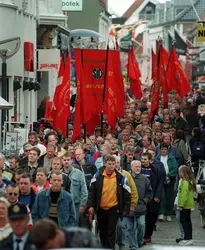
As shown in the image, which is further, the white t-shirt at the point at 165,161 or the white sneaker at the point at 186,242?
the white t-shirt at the point at 165,161

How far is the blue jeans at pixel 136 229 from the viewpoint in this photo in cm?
1703

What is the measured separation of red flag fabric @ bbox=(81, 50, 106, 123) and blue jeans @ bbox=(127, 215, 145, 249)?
25.9 feet

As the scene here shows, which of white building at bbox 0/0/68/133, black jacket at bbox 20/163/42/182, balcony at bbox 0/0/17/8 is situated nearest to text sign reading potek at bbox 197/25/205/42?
white building at bbox 0/0/68/133

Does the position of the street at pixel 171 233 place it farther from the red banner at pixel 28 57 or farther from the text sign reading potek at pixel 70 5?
the text sign reading potek at pixel 70 5

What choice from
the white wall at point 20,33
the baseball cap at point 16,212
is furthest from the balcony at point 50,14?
the baseball cap at point 16,212

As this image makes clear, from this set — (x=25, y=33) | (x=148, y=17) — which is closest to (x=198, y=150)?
(x=25, y=33)

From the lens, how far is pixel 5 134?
23.9 metres

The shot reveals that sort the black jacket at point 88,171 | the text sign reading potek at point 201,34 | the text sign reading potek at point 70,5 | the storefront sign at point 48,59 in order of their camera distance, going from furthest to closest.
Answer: the text sign reading potek at point 70,5 → the storefront sign at point 48,59 → the text sign reading potek at point 201,34 → the black jacket at point 88,171

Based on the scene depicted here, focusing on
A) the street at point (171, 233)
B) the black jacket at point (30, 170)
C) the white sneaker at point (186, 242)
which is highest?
the black jacket at point (30, 170)

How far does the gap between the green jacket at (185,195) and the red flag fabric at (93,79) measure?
A: 7.43 m

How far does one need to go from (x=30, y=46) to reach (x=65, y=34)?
15.8m

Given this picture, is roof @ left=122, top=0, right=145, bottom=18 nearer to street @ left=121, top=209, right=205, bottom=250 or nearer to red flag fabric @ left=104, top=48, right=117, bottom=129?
red flag fabric @ left=104, top=48, right=117, bottom=129

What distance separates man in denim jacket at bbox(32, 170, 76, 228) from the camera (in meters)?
13.7

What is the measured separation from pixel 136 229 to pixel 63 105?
320 inches
